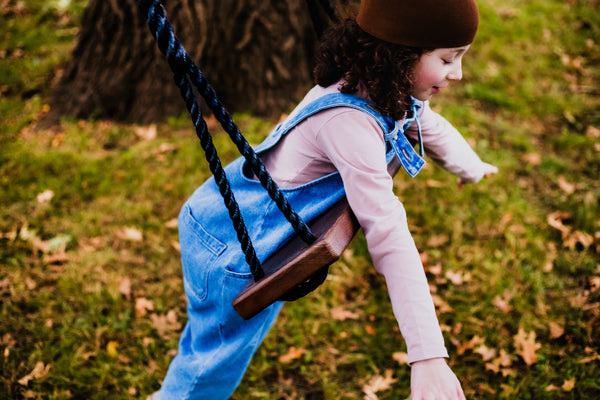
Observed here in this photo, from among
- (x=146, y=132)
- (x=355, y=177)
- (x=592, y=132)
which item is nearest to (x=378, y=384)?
(x=355, y=177)

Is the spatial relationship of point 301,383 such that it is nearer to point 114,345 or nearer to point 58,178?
point 114,345

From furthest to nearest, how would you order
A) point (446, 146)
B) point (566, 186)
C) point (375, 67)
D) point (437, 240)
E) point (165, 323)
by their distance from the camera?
point (566, 186), point (437, 240), point (165, 323), point (446, 146), point (375, 67)

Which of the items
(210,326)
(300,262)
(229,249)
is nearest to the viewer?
(300,262)

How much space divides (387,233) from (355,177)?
0.18 m

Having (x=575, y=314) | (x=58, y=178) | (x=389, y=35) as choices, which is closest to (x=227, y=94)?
(x=58, y=178)

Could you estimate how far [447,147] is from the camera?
1754 millimetres

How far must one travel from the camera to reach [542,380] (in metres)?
2.27

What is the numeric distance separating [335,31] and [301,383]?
176 cm

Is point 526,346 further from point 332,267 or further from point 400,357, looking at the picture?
point 332,267

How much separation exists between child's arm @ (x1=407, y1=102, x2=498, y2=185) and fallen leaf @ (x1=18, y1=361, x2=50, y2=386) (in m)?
2.14

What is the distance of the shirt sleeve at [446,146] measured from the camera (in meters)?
1.67

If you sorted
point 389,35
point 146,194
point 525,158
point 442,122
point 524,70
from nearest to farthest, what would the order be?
point 389,35 → point 442,122 → point 146,194 → point 525,158 → point 524,70

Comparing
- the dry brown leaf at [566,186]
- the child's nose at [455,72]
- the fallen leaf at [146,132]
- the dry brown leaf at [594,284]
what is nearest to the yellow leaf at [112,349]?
the fallen leaf at [146,132]

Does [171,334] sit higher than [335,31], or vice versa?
[335,31]
